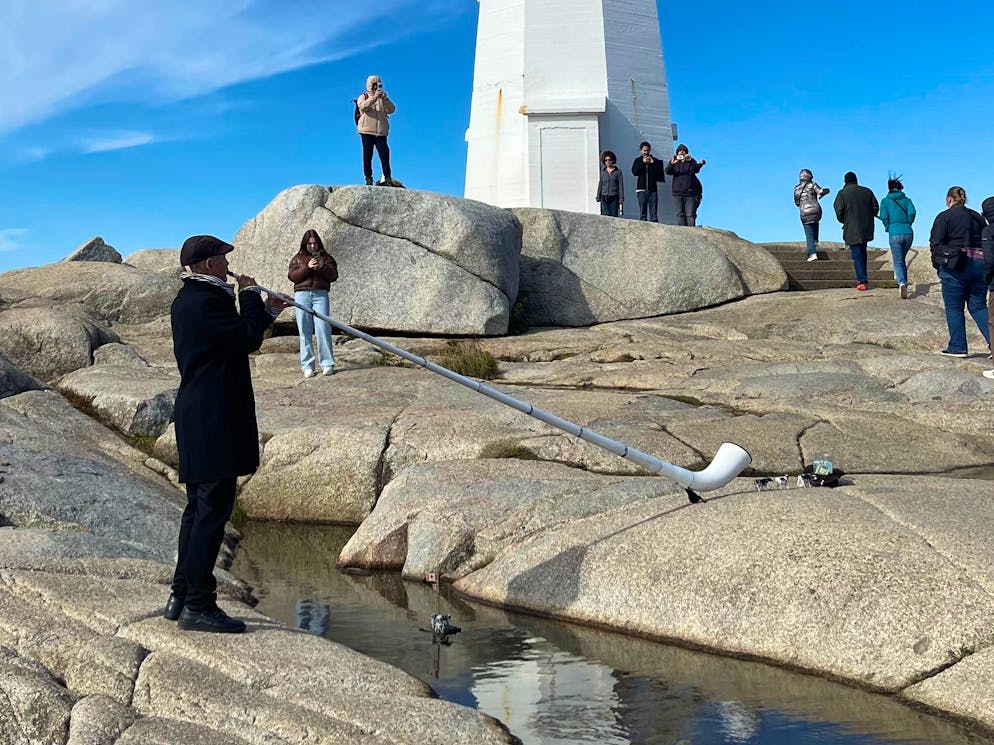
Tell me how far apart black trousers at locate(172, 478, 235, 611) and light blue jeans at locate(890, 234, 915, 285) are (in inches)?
646

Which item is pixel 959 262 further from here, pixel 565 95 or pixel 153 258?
pixel 153 258

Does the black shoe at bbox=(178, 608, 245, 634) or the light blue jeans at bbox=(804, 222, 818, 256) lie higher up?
the light blue jeans at bbox=(804, 222, 818, 256)

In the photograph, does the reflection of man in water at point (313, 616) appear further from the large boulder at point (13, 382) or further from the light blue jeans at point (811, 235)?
the light blue jeans at point (811, 235)

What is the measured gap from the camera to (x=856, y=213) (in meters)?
21.0

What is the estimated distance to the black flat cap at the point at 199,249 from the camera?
5887mm

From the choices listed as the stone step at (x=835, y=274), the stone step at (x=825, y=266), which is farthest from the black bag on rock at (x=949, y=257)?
the stone step at (x=825, y=266)

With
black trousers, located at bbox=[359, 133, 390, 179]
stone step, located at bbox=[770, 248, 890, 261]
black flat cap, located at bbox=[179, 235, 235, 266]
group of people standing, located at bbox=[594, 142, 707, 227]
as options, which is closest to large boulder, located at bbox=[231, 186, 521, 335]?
black trousers, located at bbox=[359, 133, 390, 179]

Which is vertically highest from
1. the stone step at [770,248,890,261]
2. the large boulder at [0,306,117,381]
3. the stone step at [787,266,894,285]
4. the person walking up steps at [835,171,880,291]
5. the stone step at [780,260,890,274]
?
the person walking up steps at [835,171,880,291]

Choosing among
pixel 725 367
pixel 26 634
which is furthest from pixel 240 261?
pixel 26 634

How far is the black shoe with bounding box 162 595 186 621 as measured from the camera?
5828mm

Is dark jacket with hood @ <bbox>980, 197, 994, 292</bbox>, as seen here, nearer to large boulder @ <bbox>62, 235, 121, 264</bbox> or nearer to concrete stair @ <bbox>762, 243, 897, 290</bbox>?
concrete stair @ <bbox>762, 243, 897, 290</bbox>

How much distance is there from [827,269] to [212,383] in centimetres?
2051

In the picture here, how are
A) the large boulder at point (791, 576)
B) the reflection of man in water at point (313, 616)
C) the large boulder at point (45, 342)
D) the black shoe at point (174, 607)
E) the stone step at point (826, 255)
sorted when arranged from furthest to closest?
the stone step at point (826, 255), the large boulder at point (45, 342), the reflection of man in water at point (313, 616), the large boulder at point (791, 576), the black shoe at point (174, 607)

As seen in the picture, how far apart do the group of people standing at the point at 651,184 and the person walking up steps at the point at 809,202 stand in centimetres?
228
